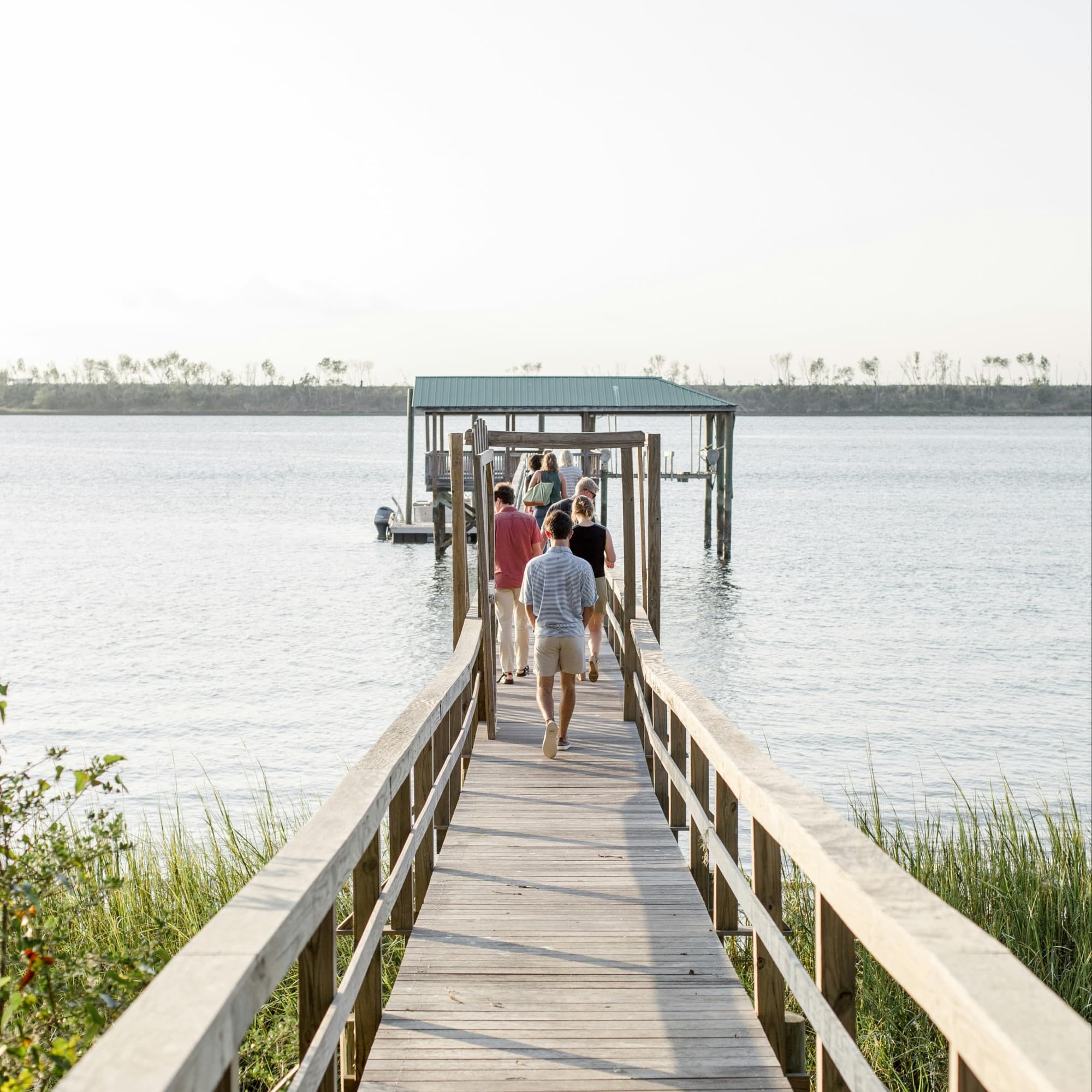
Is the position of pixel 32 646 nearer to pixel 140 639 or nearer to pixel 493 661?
pixel 140 639

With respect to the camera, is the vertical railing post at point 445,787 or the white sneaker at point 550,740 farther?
the white sneaker at point 550,740

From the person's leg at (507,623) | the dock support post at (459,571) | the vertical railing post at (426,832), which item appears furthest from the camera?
the person's leg at (507,623)

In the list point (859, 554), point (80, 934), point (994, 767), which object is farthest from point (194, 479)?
point (80, 934)

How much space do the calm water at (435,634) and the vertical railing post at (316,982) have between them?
27.8 feet

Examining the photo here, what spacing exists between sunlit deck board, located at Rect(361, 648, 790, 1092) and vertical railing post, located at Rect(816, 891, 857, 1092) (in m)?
0.60

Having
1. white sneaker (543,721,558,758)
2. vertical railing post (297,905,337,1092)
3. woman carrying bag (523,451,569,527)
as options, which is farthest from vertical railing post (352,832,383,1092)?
woman carrying bag (523,451,569,527)

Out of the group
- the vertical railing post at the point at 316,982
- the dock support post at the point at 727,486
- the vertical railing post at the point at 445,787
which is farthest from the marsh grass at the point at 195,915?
the dock support post at the point at 727,486

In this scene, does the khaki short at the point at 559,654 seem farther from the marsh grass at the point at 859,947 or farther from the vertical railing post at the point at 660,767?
the marsh grass at the point at 859,947

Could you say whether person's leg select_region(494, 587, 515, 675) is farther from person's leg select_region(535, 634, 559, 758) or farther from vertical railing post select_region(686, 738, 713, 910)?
vertical railing post select_region(686, 738, 713, 910)

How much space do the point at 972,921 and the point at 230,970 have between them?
408 cm

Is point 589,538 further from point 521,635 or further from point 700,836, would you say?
point 700,836

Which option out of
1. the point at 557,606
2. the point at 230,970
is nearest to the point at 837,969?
the point at 230,970

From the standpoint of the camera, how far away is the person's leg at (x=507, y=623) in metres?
9.58

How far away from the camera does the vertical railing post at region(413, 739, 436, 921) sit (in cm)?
491
